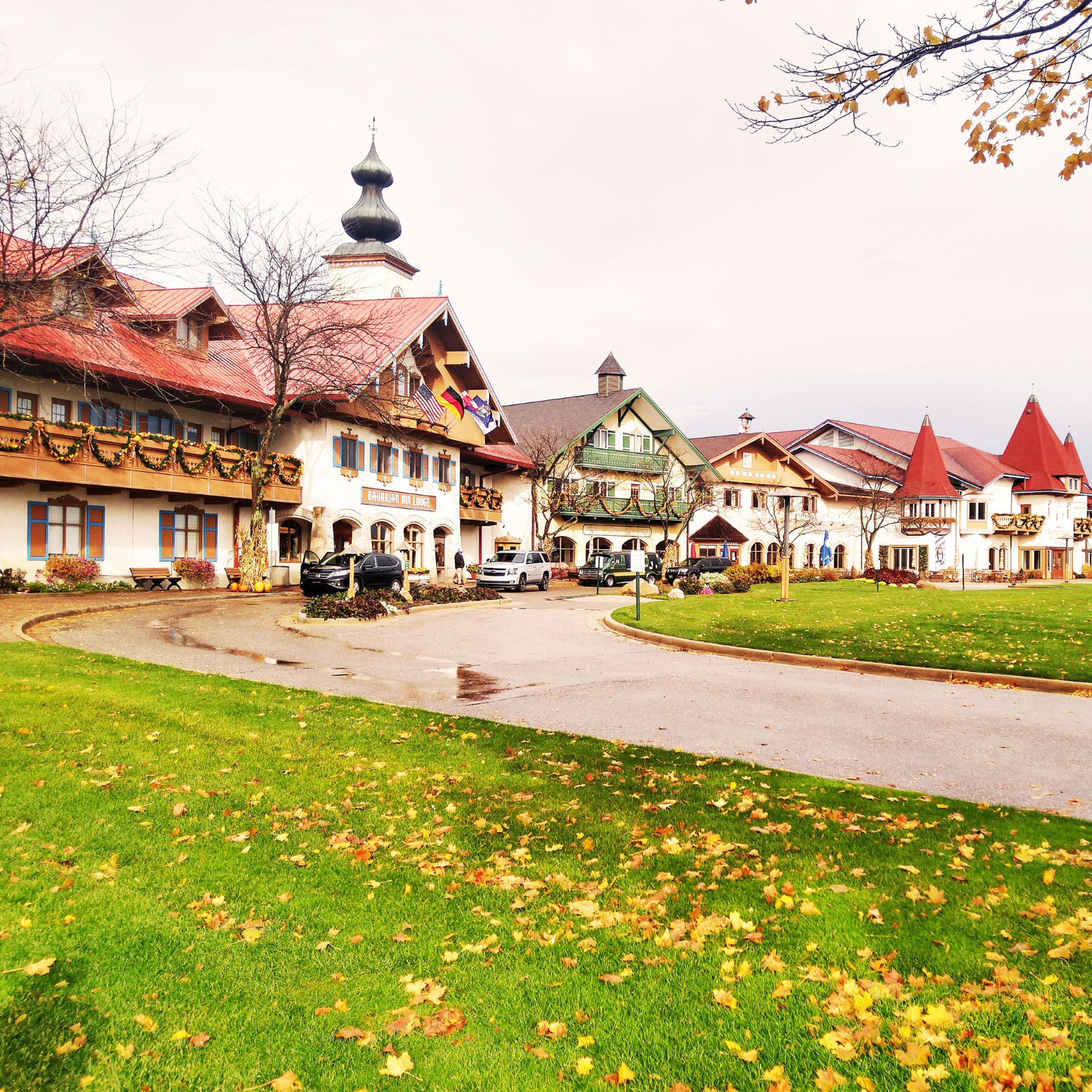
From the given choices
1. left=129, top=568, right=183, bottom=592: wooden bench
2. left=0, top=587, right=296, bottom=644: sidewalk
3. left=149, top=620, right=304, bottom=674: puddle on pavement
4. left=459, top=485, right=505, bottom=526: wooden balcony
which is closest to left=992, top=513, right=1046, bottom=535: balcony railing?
left=459, top=485, right=505, bottom=526: wooden balcony

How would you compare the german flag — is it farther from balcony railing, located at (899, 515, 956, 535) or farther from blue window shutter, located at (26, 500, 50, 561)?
balcony railing, located at (899, 515, 956, 535)

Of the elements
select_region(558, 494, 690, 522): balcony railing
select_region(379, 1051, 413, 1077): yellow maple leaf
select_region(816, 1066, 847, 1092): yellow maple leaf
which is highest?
select_region(558, 494, 690, 522): balcony railing

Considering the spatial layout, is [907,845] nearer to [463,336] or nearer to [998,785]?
[998,785]

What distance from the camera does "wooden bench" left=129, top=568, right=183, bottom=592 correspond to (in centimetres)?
2862

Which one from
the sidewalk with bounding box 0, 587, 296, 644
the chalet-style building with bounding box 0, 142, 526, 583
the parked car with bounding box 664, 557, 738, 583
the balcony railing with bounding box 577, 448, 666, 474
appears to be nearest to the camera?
the sidewalk with bounding box 0, 587, 296, 644

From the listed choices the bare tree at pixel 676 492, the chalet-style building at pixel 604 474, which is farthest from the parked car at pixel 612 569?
the bare tree at pixel 676 492

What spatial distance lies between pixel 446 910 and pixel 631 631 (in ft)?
50.2

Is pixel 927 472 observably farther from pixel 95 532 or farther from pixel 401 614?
pixel 95 532

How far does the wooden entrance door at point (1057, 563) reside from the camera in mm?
66500

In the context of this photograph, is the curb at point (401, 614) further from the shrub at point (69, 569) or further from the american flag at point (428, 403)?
the american flag at point (428, 403)

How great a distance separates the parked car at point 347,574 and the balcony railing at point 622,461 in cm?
2446

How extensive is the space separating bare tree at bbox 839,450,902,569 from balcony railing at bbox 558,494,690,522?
14.1m

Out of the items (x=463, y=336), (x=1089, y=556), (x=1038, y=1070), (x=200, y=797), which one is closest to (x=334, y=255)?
(x=463, y=336)

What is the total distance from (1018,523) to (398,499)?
163ft
